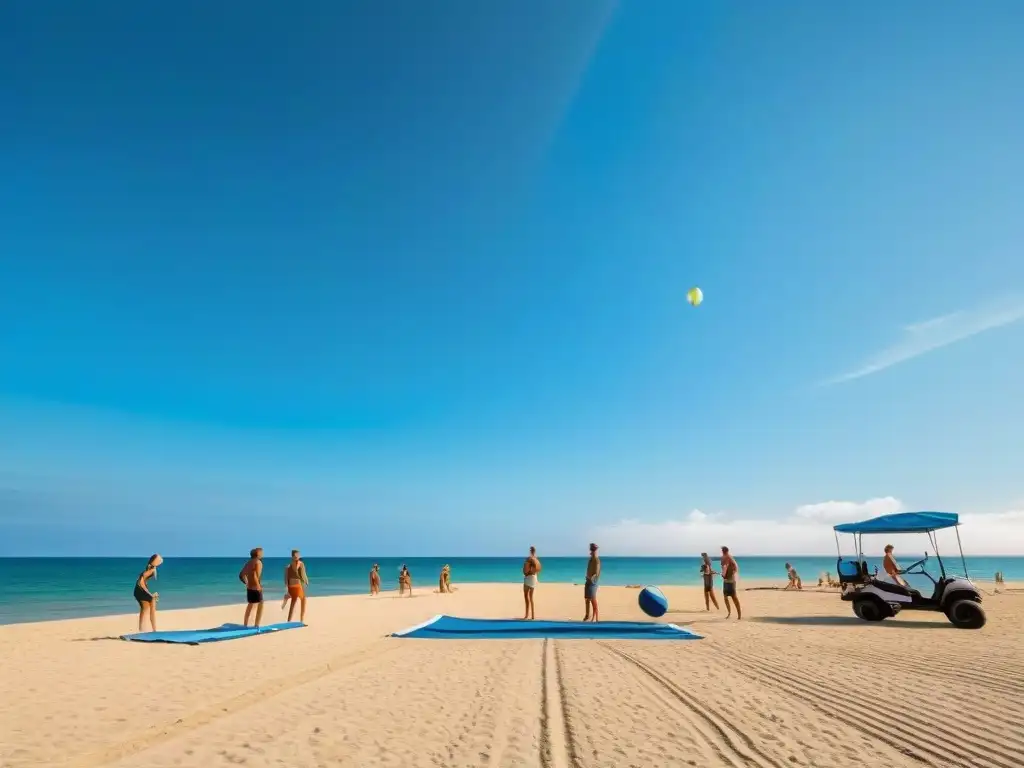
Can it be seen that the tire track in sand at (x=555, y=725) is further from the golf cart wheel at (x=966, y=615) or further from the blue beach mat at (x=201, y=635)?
the golf cart wheel at (x=966, y=615)

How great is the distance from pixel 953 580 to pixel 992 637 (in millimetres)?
1832

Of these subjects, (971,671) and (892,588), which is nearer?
(971,671)

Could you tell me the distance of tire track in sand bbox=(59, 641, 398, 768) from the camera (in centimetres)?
462

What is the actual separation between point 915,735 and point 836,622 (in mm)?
10407

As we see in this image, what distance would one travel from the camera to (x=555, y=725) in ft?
17.7

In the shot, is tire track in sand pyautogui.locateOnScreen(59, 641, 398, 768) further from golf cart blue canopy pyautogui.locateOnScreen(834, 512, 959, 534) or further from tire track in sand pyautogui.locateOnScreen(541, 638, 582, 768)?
golf cart blue canopy pyautogui.locateOnScreen(834, 512, 959, 534)

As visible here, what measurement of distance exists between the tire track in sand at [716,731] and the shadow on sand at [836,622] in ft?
28.2

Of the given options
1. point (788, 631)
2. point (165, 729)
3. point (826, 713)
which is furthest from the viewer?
point (788, 631)

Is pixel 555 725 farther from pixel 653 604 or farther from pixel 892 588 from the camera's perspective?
pixel 892 588

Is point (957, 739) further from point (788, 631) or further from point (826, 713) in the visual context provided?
point (788, 631)

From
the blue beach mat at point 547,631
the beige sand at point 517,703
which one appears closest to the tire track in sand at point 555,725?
the beige sand at point 517,703

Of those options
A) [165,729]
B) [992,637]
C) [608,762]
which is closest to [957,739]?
[608,762]

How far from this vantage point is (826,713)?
5.70m

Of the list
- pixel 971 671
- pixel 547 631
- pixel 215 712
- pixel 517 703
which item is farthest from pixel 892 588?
pixel 215 712
